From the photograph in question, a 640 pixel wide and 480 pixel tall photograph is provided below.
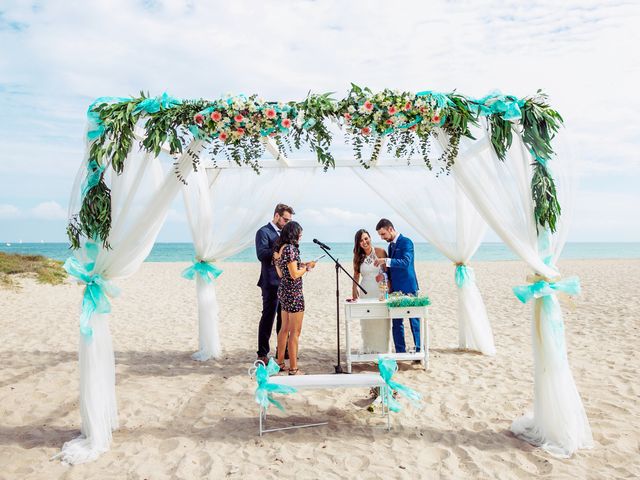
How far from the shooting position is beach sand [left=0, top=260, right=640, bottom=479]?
340cm

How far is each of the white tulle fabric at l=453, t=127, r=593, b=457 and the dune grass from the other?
13.0 metres

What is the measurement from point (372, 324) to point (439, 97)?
2953 mm

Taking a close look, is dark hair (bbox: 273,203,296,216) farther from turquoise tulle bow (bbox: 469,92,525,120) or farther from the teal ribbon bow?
turquoise tulle bow (bbox: 469,92,525,120)

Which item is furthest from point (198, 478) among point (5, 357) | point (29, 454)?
point (5, 357)

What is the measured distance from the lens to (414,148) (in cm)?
413

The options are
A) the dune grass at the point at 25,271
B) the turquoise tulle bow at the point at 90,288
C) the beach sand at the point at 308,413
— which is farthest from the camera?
the dune grass at the point at 25,271

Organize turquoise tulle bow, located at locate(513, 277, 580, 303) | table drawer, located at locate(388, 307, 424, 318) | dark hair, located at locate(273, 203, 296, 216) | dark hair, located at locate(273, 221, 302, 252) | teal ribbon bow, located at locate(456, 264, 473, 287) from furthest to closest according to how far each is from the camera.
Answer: teal ribbon bow, located at locate(456, 264, 473, 287) < dark hair, located at locate(273, 203, 296, 216) < table drawer, located at locate(388, 307, 424, 318) < dark hair, located at locate(273, 221, 302, 252) < turquoise tulle bow, located at locate(513, 277, 580, 303)

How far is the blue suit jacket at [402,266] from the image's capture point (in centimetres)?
573

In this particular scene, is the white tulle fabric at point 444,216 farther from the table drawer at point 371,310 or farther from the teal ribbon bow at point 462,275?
the table drawer at point 371,310

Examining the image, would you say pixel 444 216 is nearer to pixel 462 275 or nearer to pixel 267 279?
pixel 462 275

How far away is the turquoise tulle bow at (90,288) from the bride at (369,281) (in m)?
2.82

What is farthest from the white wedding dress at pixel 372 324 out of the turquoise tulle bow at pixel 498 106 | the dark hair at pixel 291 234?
the turquoise tulle bow at pixel 498 106

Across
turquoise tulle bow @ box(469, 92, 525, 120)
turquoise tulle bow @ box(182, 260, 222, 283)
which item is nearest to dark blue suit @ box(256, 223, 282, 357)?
turquoise tulle bow @ box(182, 260, 222, 283)

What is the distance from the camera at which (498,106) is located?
3.77m
